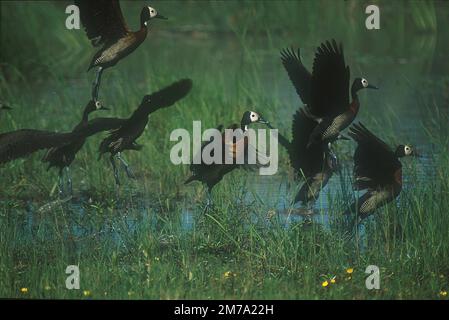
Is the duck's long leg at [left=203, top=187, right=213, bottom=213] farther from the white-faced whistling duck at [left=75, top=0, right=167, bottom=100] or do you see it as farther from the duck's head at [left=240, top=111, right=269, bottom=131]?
the white-faced whistling duck at [left=75, top=0, right=167, bottom=100]

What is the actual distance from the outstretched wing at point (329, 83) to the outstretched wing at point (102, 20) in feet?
4.26

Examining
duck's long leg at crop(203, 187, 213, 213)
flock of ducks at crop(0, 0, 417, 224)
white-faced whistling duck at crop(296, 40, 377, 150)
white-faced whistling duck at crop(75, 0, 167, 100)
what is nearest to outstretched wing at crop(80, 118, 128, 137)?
flock of ducks at crop(0, 0, 417, 224)

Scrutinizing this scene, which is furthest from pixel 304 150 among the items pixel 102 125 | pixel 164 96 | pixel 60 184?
pixel 60 184

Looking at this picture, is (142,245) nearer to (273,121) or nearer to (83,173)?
(83,173)

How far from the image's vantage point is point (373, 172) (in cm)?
679

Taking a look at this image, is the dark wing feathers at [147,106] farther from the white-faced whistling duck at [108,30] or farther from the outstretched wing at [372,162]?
the outstretched wing at [372,162]

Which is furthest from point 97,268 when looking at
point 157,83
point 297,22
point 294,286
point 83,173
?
point 297,22

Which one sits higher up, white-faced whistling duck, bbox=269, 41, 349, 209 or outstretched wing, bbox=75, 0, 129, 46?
outstretched wing, bbox=75, 0, 129, 46

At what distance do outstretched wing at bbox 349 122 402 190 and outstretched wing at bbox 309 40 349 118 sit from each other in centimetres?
22

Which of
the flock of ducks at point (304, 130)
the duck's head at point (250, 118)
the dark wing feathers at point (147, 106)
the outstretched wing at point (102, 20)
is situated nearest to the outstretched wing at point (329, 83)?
the flock of ducks at point (304, 130)

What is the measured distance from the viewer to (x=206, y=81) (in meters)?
10.4

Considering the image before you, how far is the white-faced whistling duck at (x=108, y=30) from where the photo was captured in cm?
713

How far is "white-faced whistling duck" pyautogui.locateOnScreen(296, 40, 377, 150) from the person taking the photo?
673 centimetres
